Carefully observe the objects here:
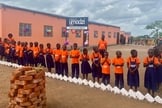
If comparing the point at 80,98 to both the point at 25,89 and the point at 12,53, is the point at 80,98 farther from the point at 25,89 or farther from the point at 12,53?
the point at 12,53

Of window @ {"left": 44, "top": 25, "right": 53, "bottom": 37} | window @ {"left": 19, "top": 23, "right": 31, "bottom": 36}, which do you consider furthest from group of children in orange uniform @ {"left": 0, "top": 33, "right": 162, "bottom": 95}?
window @ {"left": 44, "top": 25, "right": 53, "bottom": 37}

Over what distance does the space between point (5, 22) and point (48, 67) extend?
12.5m

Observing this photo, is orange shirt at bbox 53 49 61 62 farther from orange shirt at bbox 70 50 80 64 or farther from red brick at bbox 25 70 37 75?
red brick at bbox 25 70 37 75

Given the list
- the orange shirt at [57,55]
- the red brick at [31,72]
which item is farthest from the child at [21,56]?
the red brick at [31,72]

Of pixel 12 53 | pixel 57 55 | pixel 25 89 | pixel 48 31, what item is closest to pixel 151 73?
pixel 25 89

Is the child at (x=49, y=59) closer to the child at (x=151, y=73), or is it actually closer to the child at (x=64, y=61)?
the child at (x=64, y=61)

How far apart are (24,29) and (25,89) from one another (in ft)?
65.4

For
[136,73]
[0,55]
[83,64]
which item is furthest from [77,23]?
[136,73]

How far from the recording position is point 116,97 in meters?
10.4

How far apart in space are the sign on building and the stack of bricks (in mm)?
19818

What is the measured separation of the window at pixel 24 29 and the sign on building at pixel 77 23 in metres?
3.54

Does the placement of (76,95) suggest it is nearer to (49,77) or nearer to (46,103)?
(46,103)

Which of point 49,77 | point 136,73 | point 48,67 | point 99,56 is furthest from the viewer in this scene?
point 48,67

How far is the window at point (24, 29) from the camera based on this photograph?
27269 mm
